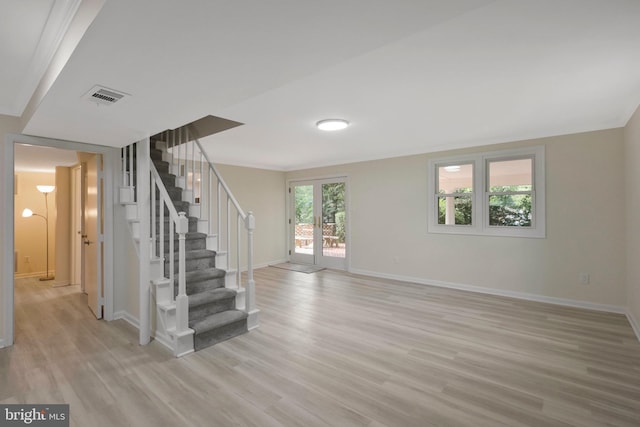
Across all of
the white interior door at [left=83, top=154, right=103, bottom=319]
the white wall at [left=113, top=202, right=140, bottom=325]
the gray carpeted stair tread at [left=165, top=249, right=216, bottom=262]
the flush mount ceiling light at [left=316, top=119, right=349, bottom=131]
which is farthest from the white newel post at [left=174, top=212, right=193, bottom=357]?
the flush mount ceiling light at [left=316, top=119, right=349, bottom=131]

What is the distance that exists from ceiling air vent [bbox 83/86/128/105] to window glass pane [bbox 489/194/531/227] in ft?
15.6

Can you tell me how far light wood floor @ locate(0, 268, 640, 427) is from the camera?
191 cm

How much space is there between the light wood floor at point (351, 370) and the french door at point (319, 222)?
2672 mm

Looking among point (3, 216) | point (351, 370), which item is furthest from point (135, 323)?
point (351, 370)

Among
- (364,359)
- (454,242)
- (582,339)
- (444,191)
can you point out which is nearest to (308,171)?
(444,191)

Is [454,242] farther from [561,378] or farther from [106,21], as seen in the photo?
[106,21]

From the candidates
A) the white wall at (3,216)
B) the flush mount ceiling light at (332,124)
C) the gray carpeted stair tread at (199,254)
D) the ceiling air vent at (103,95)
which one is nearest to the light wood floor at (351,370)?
the white wall at (3,216)

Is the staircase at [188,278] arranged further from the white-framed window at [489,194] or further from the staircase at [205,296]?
the white-framed window at [489,194]

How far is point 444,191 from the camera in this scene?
5012mm

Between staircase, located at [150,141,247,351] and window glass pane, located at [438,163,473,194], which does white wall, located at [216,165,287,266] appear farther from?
window glass pane, located at [438,163,473,194]

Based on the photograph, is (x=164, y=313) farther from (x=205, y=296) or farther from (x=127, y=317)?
(x=127, y=317)

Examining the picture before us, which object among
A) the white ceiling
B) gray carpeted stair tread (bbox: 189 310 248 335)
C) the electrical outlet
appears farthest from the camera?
the electrical outlet

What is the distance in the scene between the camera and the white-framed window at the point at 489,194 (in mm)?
4184

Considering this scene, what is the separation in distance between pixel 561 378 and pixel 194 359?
9.78 feet
